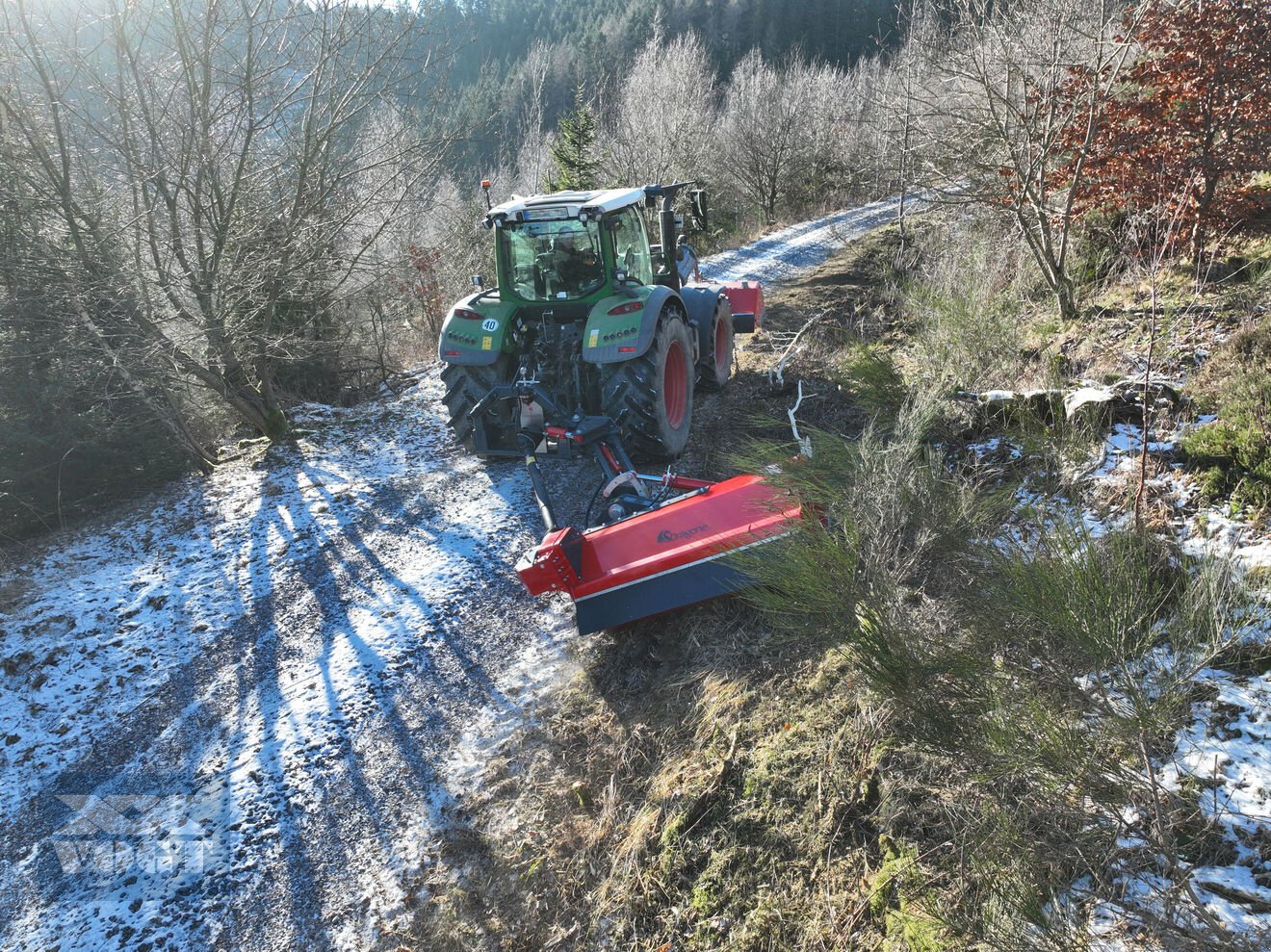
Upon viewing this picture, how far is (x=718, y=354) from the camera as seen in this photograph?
6.85 meters

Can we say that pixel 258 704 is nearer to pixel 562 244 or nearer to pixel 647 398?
pixel 647 398

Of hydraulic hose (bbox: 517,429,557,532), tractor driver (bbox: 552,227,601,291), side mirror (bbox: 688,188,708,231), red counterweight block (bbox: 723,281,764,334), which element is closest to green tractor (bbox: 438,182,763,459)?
tractor driver (bbox: 552,227,601,291)

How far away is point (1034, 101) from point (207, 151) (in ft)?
21.0

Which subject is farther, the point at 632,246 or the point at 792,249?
the point at 792,249

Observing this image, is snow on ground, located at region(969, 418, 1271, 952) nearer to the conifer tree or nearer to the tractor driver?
the tractor driver

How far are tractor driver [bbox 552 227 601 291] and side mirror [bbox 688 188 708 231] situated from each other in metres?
1.56

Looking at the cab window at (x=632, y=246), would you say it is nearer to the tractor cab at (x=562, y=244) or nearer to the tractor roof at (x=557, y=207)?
the tractor cab at (x=562, y=244)

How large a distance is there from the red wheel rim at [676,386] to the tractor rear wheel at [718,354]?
76 cm

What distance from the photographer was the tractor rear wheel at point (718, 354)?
6621 millimetres

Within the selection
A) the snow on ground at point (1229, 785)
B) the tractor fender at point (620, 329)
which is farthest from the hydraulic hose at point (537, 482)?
the snow on ground at point (1229, 785)

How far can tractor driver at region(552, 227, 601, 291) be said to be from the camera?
18.1 feet

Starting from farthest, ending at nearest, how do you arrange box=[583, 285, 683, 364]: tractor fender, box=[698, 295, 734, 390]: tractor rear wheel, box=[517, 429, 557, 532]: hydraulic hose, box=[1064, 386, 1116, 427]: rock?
box=[698, 295, 734, 390]: tractor rear wheel
box=[583, 285, 683, 364]: tractor fender
box=[517, 429, 557, 532]: hydraulic hose
box=[1064, 386, 1116, 427]: rock

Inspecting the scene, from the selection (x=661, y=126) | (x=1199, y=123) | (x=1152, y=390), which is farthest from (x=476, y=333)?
(x=661, y=126)

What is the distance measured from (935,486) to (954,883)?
4.79ft
